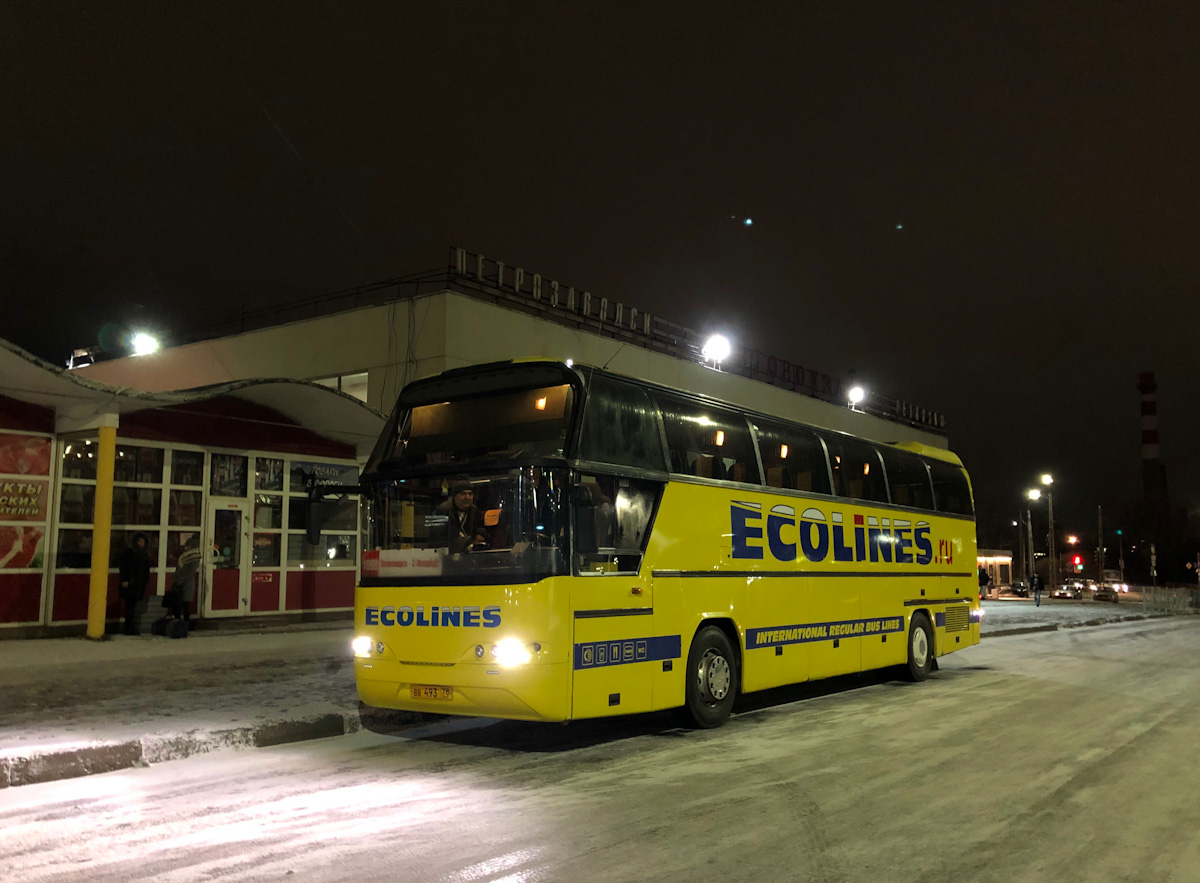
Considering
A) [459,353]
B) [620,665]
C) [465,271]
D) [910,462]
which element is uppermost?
[465,271]

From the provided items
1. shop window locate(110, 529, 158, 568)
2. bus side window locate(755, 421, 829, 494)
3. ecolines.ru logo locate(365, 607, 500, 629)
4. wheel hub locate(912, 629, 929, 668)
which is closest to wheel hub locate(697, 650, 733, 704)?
bus side window locate(755, 421, 829, 494)

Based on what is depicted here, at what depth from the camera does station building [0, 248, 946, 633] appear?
16.1m

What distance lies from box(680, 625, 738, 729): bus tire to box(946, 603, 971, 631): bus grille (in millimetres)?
7385

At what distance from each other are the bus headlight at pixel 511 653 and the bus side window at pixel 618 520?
879 mm

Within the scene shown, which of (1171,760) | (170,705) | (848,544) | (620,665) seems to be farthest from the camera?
(848,544)

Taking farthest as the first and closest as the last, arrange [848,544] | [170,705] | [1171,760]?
[848,544]
[170,705]
[1171,760]

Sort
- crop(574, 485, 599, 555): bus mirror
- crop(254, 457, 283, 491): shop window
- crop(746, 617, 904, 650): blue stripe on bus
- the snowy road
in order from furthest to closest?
crop(254, 457, 283, 491): shop window → crop(746, 617, 904, 650): blue stripe on bus → crop(574, 485, 599, 555): bus mirror → the snowy road

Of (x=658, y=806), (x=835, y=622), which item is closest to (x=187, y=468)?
(x=835, y=622)

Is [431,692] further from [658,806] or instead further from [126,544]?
[126,544]

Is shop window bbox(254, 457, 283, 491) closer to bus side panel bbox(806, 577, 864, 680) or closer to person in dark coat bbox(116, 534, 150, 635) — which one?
person in dark coat bbox(116, 534, 150, 635)

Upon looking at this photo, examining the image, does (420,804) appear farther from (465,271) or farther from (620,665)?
(465,271)

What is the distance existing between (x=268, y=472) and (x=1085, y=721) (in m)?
15.6

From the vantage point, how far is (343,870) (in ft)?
17.2

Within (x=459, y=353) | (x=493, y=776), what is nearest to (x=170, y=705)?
(x=493, y=776)
